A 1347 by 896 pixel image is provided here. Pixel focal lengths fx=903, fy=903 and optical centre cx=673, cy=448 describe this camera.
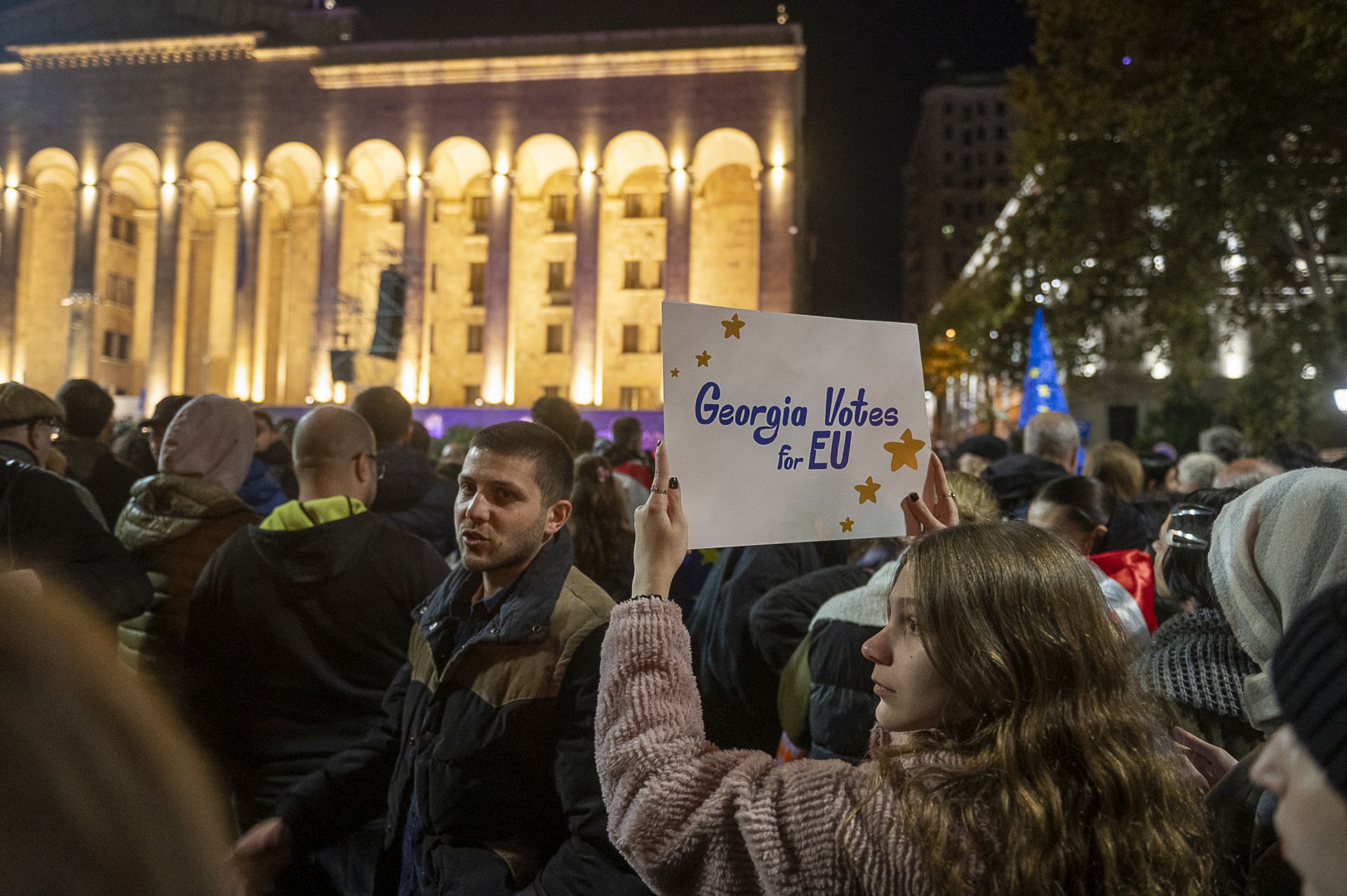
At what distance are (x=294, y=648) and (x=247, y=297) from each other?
1484 inches

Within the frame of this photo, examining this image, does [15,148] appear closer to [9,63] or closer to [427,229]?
[9,63]

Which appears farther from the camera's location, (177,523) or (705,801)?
(177,523)

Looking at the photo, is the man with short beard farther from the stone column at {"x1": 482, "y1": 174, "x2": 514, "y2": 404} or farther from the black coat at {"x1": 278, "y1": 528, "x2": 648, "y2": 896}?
the stone column at {"x1": 482, "y1": 174, "x2": 514, "y2": 404}

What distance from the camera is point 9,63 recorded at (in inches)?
1462

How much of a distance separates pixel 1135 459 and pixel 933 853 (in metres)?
5.06

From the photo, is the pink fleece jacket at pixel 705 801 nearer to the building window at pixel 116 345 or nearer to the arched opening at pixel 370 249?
the arched opening at pixel 370 249

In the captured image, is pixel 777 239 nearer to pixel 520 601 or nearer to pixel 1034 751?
pixel 520 601

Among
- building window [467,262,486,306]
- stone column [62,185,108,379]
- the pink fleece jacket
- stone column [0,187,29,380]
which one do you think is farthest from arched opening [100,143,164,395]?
the pink fleece jacket

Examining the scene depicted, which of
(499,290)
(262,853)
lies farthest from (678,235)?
(262,853)

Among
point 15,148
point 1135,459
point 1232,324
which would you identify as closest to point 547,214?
point 15,148

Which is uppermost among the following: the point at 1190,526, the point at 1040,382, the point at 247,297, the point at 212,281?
the point at 212,281

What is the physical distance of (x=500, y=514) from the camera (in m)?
2.55

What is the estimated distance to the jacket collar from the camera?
2264 millimetres

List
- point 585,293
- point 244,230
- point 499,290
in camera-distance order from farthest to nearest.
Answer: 1. point 244,230
2. point 499,290
3. point 585,293
